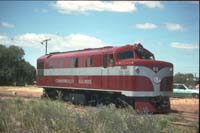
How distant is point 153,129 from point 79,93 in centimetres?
1695

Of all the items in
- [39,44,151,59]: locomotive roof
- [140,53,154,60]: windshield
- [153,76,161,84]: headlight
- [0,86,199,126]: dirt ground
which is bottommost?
[0,86,199,126]: dirt ground

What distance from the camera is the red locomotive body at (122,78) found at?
21297 mm

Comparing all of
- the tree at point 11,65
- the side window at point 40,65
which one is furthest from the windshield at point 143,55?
the side window at point 40,65

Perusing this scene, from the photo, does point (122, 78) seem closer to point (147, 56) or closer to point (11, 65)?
point (147, 56)

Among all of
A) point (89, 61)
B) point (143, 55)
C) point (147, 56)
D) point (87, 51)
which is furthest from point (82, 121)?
point (87, 51)

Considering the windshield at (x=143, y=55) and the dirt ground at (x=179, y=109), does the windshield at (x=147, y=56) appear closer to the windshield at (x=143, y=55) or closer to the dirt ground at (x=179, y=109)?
the windshield at (x=143, y=55)

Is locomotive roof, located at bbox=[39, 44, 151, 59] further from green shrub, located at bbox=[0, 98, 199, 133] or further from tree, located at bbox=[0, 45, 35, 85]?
green shrub, located at bbox=[0, 98, 199, 133]

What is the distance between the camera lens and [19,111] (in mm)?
13750

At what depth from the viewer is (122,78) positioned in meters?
21.7


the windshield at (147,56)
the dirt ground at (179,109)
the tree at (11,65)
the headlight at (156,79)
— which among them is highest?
the windshield at (147,56)

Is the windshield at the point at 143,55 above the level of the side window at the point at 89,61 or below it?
above

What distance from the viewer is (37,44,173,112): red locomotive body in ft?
69.9

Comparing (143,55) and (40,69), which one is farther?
(40,69)

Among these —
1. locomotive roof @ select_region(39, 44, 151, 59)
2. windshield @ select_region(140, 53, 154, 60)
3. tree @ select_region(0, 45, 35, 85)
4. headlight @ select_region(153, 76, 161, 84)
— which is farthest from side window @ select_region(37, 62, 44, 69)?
headlight @ select_region(153, 76, 161, 84)
